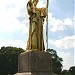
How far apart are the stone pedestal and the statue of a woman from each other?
77cm

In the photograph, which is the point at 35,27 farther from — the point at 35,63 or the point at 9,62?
the point at 9,62

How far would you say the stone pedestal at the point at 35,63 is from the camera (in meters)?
16.5

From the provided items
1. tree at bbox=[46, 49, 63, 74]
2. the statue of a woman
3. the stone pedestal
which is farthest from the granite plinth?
tree at bbox=[46, 49, 63, 74]

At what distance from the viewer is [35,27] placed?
17.7 meters

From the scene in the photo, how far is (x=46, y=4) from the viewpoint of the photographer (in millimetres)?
18297

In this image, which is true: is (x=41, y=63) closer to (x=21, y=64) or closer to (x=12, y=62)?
(x=21, y=64)

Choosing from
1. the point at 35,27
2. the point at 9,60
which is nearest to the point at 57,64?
the point at 9,60

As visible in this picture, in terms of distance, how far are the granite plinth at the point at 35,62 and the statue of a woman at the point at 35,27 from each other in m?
0.76

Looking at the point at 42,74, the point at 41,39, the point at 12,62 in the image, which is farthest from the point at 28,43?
the point at 12,62

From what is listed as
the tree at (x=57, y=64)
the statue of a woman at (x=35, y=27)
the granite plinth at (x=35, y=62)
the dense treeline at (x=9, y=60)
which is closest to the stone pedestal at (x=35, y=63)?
the granite plinth at (x=35, y=62)

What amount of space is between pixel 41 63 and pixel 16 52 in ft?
117

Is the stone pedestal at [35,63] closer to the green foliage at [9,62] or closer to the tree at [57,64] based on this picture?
the green foliage at [9,62]

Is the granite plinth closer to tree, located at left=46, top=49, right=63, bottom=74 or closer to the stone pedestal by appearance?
the stone pedestal

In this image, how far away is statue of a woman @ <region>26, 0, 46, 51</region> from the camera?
57.4ft
